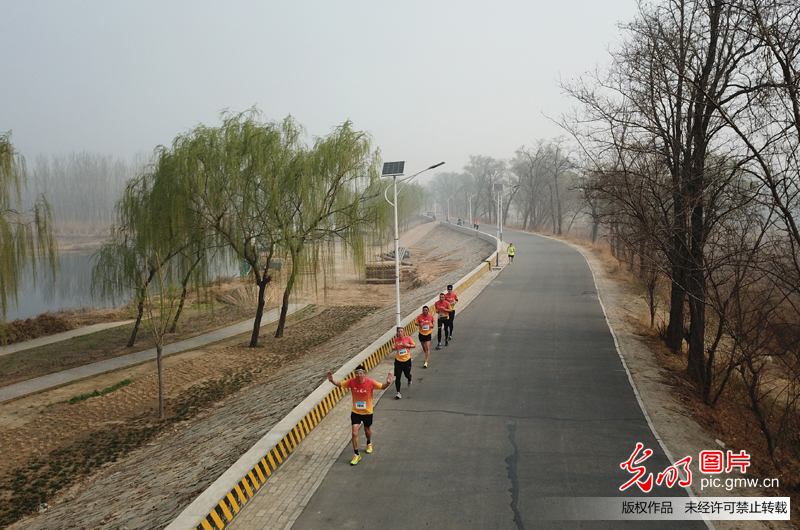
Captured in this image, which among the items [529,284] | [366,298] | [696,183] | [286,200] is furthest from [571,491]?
[366,298]

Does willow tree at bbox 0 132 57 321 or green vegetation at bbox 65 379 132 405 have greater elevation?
willow tree at bbox 0 132 57 321

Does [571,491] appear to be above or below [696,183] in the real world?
below

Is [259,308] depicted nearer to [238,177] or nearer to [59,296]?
[238,177]

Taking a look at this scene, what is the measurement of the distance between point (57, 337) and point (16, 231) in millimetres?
11422

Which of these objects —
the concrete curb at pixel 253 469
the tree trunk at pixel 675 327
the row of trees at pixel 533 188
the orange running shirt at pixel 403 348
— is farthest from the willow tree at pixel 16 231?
the row of trees at pixel 533 188

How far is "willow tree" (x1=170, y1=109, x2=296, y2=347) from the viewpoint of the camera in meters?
20.0

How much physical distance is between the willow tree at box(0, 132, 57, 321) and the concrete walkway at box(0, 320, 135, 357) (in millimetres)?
7328

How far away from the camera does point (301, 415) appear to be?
10.1 m

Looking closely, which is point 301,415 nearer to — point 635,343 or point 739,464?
point 739,464

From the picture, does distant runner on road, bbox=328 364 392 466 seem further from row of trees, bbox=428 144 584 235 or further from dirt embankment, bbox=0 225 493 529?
row of trees, bbox=428 144 584 235

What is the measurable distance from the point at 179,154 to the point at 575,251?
33.5m

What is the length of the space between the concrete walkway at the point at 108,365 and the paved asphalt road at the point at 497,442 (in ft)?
41.0

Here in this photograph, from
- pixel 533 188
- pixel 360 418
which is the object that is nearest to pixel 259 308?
pixel 360 418

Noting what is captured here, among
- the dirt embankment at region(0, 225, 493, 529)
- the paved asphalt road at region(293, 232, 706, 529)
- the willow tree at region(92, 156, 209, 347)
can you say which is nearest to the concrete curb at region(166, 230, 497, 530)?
the dirt embankment at region(0, 225, 493, 529)
